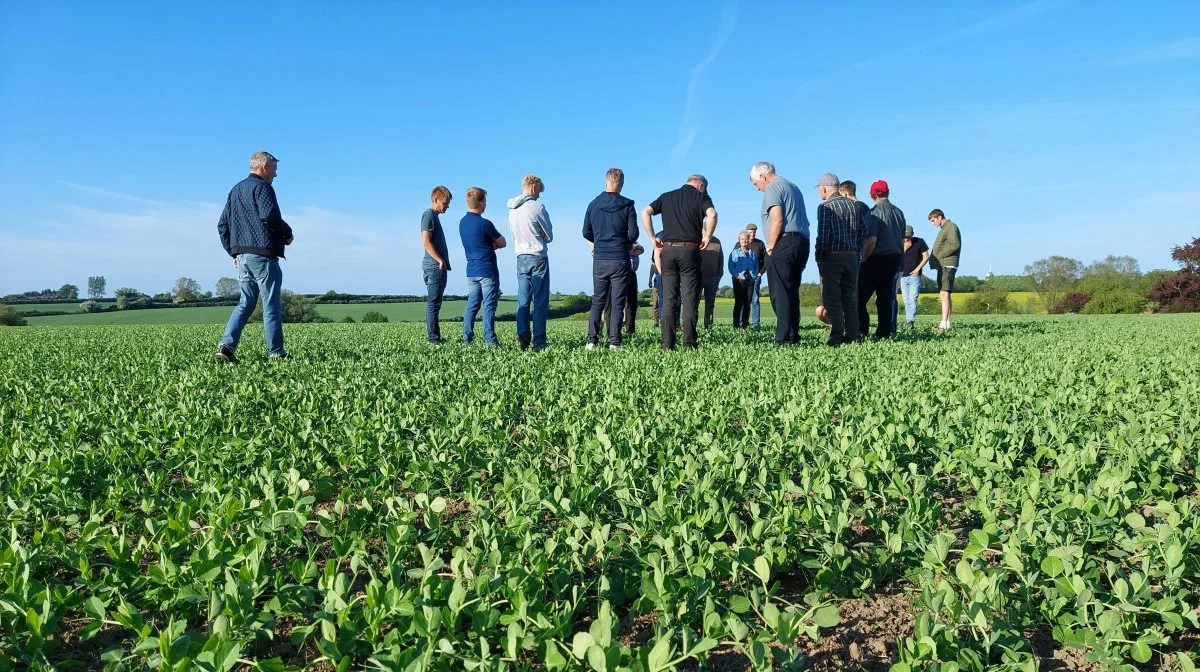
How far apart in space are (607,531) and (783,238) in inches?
261

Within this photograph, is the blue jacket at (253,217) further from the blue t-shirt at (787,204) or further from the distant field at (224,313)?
the distant field at (224,313)

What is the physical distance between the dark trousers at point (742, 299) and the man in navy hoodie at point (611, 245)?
5.67 metres

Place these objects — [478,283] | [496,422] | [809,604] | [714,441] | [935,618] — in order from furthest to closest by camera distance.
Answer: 1. [478,283]
2. [496,422]
3. [714,441]
4. [809,604]
5. [935,618]

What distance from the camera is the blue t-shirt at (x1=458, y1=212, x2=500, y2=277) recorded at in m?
8.88

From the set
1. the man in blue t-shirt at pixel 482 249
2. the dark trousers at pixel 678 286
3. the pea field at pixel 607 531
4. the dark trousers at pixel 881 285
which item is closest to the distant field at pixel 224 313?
the dark trousers at pixel 881 285

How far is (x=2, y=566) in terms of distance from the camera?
197 centimetres

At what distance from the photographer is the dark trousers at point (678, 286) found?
805cm

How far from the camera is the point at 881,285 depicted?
380 inches

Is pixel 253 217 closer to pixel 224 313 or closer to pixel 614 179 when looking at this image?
pixel 614 179

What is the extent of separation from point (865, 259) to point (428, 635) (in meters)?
8.90

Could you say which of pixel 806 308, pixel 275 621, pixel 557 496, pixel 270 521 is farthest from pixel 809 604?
pixel 806 308

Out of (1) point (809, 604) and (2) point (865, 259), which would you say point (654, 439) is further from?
(2) point (865, 259)

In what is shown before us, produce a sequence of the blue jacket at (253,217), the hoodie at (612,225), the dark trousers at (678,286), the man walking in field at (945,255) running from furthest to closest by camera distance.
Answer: the man walking in field at (945,255), the hoodie at (612,225), the dark trousers at (678,286), the blue jacket at (253,217)

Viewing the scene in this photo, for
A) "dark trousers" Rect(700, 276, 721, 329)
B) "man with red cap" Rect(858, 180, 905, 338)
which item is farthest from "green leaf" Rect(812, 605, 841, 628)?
"dark trousers" Rect(700, 276, 721, 329)
